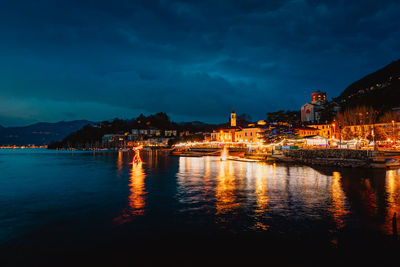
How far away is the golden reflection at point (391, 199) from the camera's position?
1306cm

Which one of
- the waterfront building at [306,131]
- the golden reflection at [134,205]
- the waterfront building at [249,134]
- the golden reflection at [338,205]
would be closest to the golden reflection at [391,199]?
the golden reflection at [338,205]

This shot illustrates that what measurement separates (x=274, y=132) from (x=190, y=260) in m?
68.5

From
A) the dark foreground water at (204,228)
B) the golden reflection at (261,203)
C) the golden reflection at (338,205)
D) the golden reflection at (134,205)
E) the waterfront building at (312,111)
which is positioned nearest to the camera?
the dark foreground water at (204,228)

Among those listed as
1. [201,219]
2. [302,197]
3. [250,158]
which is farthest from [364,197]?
[250,158]

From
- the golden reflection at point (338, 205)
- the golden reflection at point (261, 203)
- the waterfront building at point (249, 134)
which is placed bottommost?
the golden reflection at point (261, 203)

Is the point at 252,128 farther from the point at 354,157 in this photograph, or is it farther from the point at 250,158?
the point at 354,157

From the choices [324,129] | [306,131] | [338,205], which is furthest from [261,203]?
[324,129]

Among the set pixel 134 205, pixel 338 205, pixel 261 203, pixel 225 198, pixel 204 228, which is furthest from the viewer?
pixel 225 198

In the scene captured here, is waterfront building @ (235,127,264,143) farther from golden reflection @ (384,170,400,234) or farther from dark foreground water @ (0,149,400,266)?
dark foreground water @ (0,149,400,266)

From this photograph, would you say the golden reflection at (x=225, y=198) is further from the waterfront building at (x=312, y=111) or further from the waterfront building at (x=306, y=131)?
the waterfront building at (x=312, y=111)

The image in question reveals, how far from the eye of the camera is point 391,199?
18359mm

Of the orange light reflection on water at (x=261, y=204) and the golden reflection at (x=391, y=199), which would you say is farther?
the orange light reflection on water at (x=261, y=204)

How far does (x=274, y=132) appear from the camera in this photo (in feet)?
245

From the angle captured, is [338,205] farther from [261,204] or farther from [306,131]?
[306,131]
